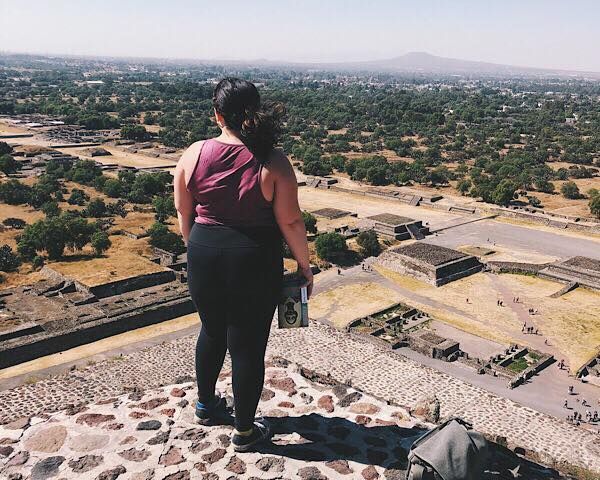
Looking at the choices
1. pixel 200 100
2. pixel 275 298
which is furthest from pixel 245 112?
pixel 200 100

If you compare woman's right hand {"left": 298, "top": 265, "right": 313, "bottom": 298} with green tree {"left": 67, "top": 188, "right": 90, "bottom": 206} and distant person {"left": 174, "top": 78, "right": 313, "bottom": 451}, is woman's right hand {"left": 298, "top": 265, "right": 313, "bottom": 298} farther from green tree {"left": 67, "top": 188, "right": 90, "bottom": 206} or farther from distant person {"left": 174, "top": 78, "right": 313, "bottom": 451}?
green tree {"left": 67, "top": 188, "right": 90, "bottom": 206}

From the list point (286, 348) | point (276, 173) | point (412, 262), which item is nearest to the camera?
point (276, 173)

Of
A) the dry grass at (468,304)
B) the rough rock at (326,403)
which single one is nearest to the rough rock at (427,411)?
the rough rock at (326,403)

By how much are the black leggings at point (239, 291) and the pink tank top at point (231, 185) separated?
0.30ft

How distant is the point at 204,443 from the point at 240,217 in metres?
2.27

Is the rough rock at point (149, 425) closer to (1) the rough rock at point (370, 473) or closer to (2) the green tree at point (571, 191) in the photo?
(1) the rough rock at point (370, 473)

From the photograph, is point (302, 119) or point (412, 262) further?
point (302, 119)

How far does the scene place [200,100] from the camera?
103875mm

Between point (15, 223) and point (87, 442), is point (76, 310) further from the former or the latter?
point (87, 442)

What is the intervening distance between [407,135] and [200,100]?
4341 centimetres

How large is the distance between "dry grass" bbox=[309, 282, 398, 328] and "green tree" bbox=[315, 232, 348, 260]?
3.27 meters

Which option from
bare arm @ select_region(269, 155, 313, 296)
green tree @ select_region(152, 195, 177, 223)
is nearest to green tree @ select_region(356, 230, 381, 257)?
green tree @ select_region(152, 195, 177, 223)

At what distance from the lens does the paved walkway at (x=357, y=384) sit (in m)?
13.0

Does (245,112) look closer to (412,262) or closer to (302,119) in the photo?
(412,262)
